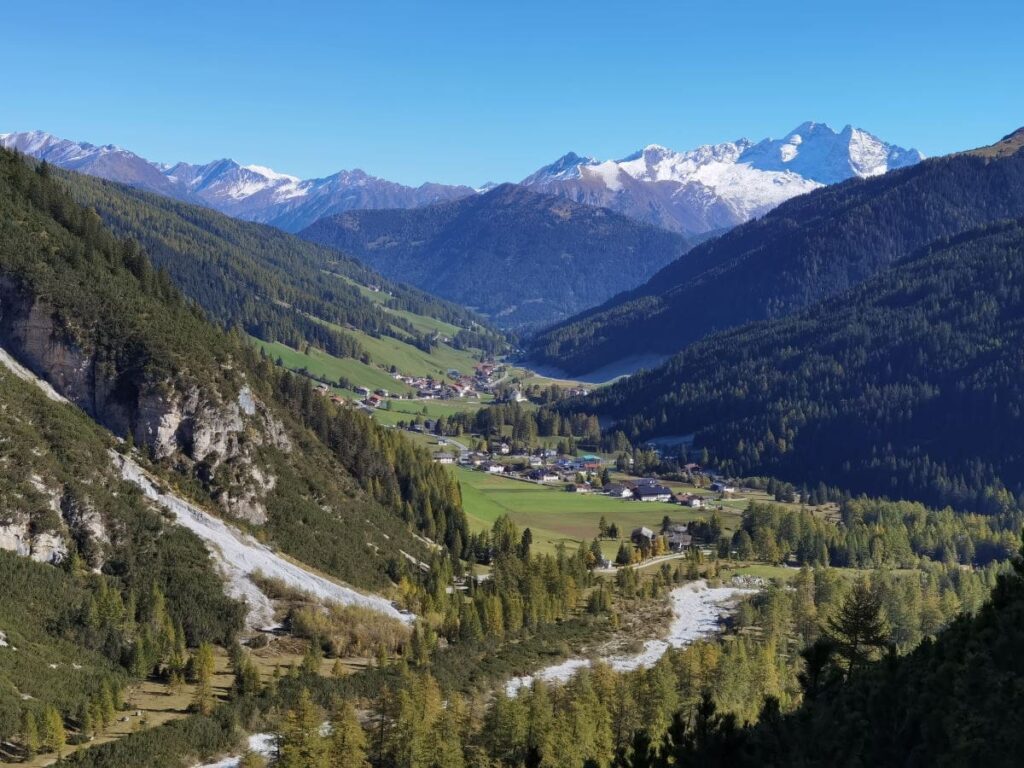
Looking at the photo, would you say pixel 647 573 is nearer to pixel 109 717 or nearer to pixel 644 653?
pixel 644 653

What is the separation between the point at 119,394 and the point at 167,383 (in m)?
4.94

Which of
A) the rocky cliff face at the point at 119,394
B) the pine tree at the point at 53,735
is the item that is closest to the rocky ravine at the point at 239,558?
the rocky cliff face at the point at 119,394

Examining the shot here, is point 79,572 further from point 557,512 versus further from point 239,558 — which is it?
point 557,512

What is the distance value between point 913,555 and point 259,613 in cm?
10086

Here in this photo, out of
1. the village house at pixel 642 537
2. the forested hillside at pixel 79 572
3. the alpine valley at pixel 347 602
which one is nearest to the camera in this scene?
the alpine valley at pixel 347 602

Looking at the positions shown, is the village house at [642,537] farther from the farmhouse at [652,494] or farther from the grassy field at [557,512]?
the farmhouse at [652,494]

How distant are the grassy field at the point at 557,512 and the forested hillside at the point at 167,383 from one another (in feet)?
110

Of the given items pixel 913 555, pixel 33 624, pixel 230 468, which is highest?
pixel 230 468

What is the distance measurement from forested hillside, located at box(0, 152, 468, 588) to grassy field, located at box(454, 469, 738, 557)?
33.6 metres

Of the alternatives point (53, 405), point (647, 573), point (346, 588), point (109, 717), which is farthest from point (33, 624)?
point (647, 573)

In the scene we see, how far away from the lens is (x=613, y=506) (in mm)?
184875

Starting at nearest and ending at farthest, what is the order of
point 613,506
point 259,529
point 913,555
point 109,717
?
point 109,717
point 259,529
point 913,555
point 613,506

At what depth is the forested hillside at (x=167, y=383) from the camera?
336 feet

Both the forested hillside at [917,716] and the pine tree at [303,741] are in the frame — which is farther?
the pine tree at [303,741]
